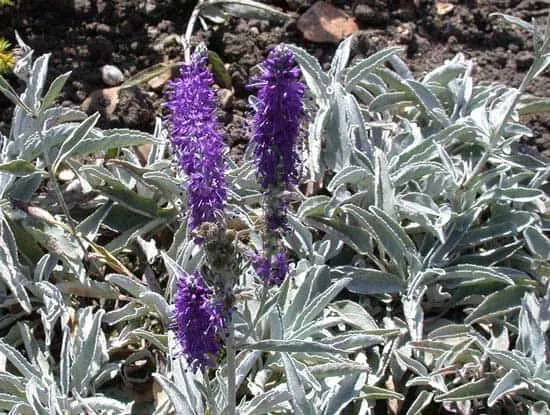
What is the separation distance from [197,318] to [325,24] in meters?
3.17

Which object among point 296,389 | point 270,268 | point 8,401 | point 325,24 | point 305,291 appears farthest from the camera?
point 325,24

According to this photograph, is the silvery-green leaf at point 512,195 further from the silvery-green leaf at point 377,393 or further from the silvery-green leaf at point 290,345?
the silvery-green leaf at point 290,345

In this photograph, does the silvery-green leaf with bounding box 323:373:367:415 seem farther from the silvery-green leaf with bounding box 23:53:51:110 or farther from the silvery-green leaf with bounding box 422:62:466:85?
the silvery-green leaf with bounding box 422:62:466:85

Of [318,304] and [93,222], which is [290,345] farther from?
[93,222]

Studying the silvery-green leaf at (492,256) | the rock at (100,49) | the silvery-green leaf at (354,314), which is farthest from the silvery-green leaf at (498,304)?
the rock at (100,49)

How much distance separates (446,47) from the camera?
16.9 feet

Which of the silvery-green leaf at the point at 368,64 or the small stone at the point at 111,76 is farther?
the small stone at the point at 111,76

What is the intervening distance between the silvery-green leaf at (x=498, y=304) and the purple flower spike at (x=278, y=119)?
1.65 metres

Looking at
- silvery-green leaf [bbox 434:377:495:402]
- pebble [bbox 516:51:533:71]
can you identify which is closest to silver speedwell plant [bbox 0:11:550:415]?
silvery-green leaf [bbox 434:377:495:402]

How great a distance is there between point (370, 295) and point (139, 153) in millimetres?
1412

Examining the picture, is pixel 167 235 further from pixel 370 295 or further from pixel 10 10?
pixel 10 10

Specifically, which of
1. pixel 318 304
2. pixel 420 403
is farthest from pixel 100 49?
pixel 420 403

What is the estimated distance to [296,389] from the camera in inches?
120

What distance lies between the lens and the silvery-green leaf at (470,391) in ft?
10.9
